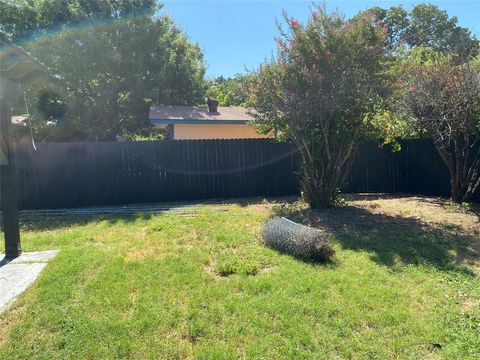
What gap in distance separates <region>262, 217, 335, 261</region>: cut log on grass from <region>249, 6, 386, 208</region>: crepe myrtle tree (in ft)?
9.58

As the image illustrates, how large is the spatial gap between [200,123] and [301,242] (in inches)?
403

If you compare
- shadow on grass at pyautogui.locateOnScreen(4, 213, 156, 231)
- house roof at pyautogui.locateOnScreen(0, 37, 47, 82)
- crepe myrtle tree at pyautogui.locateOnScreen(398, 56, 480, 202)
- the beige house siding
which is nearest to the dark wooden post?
house roof at pyautogui.locateOnScreen(0, 37, 47, 82)

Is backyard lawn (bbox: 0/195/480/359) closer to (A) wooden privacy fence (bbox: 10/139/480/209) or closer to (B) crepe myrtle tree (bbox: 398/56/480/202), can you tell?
(B) crepe myrtle tree (bbox: 398/56/480/202)

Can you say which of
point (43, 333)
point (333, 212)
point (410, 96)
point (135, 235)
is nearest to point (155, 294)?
point (43, 333)

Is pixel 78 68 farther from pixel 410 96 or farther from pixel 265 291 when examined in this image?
pixel 265 291

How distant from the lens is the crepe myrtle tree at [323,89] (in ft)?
21.8

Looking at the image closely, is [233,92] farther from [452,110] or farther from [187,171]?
[452,110]

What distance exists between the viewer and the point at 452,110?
7.52 m

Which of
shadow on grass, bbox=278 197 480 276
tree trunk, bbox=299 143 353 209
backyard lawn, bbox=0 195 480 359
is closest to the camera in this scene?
backyard lawn, bbox=0 195 480 359

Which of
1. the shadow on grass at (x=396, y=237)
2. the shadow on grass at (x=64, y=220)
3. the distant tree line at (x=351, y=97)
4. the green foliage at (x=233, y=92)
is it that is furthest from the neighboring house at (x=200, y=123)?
the shadow on grass at (x=396, y=237)

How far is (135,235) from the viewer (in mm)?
5746

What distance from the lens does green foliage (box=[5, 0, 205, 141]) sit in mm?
14805

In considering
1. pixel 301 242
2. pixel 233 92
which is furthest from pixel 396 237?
pixel 233 92

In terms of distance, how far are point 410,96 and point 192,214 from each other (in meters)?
5.23
